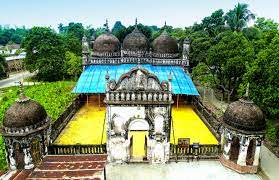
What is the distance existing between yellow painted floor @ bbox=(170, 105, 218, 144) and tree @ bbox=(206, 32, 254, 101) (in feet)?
20.7

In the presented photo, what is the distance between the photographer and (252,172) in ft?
45.3

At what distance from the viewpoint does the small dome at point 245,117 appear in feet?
44.3

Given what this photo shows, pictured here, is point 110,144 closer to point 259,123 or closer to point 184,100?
point 259,123

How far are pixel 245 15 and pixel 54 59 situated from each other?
1238 inches

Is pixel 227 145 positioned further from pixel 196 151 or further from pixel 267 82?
A: pixel 267 82

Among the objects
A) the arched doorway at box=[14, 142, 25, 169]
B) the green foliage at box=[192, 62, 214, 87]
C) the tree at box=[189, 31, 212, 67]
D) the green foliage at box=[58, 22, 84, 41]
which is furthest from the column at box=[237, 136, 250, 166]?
the green foliage at box=[58, 22, 84, 41]

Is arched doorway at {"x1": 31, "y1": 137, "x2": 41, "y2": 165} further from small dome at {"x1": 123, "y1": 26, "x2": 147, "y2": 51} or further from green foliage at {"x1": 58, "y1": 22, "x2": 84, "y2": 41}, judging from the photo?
green foliage at {"x1": 58, "y1": 22, "x2": 84, "y2": 41}

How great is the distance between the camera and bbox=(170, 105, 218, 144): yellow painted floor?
58.6 ft

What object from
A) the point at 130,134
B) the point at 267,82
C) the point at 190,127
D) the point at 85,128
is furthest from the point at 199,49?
the point at 130,134

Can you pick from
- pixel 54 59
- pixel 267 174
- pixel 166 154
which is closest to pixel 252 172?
pixel 267 174

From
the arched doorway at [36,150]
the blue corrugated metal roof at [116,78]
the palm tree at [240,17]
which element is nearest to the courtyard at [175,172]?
the arched doorway at [36,150]

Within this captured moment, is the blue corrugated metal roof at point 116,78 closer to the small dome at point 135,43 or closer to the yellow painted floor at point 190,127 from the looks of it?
the yellow painted floor at point 190,127

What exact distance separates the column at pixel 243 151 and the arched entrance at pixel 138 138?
497 centimetres

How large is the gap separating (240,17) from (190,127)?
30165 mm
